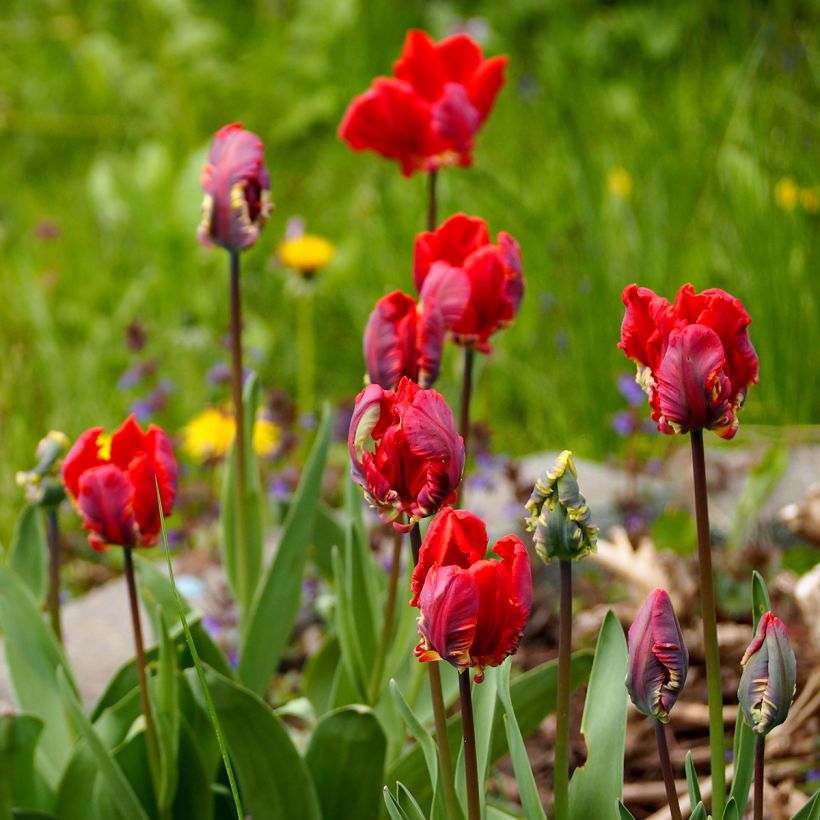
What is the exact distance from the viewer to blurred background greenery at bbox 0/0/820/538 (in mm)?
2611

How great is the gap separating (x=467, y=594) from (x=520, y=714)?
0.52 meters

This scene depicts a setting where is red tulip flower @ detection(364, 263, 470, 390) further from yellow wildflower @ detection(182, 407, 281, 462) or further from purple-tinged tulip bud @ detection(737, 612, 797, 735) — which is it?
yellow wildflower @ detection(182, 407, 281, 462)

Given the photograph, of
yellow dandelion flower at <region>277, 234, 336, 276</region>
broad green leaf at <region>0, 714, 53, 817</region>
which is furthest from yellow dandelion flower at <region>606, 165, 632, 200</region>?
broad green leaf at <region>0, 714, 53, 817</region>

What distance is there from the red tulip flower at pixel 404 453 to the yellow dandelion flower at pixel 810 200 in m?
1.90

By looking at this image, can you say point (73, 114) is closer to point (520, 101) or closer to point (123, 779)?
point (520, 101)

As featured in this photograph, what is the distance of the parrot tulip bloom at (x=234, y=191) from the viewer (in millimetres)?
1273

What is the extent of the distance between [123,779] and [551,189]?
2622mm

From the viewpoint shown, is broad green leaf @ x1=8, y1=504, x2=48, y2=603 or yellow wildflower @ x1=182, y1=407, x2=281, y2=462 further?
yellow wildflower @ x1=182, y1=407, x2=281, y2=462

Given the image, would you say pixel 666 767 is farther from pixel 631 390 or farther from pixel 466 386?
pixel 631 390

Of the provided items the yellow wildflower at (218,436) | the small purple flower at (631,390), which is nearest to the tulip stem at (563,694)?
the small purple flower at (631,390)

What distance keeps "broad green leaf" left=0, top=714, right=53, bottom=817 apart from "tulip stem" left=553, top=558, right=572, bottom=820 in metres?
0.57

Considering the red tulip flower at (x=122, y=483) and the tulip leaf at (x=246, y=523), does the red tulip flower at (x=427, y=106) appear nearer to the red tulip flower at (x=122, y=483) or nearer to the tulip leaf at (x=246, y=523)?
the tulip leaf at (x=246, y=523)

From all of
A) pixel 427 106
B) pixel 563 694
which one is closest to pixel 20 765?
pixel 563 694

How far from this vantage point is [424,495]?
0.89 metres
